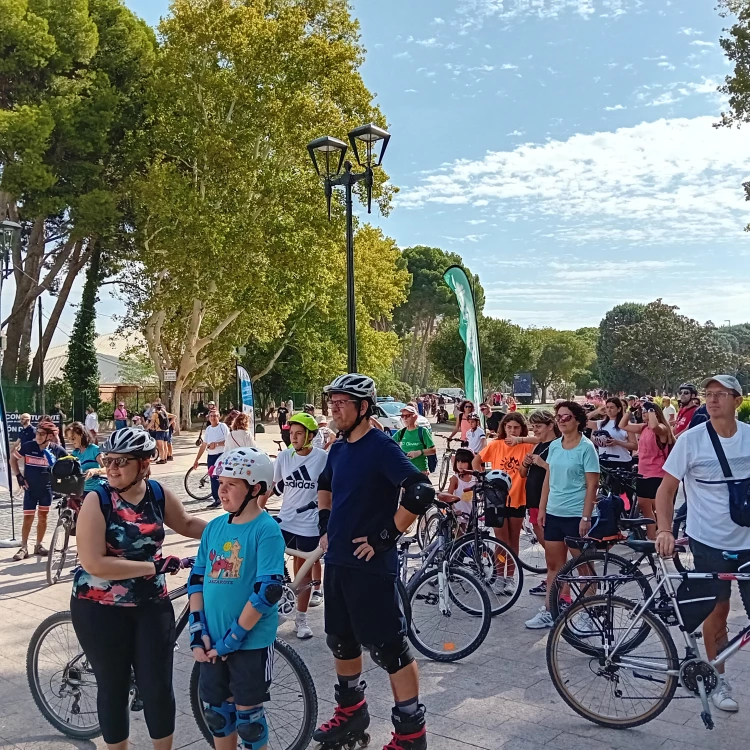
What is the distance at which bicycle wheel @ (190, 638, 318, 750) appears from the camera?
3.63 metres

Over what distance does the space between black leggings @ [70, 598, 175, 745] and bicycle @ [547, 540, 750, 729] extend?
217cm

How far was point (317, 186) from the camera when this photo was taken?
27000 mm

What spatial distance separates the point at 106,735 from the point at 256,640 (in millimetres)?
874

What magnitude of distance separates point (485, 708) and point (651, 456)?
208 inches

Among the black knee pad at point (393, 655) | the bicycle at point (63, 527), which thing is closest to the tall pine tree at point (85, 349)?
the bicycle at point (63, 527)

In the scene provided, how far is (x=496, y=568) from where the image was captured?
6.46 meters

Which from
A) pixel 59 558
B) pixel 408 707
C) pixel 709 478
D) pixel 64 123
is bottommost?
pixel 59 558

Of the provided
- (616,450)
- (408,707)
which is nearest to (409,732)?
(408,707)

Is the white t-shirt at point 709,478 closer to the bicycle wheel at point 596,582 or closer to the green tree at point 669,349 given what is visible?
the bicycle wheel at point 596,582

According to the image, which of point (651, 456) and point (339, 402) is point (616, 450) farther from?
point (339, 402)

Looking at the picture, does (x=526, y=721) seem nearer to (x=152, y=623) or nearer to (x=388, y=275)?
(x=152, y=623)

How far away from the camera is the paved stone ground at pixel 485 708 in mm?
4031

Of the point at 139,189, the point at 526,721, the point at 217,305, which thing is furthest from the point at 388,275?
the point at 526,721

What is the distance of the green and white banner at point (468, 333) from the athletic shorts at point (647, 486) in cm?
470
